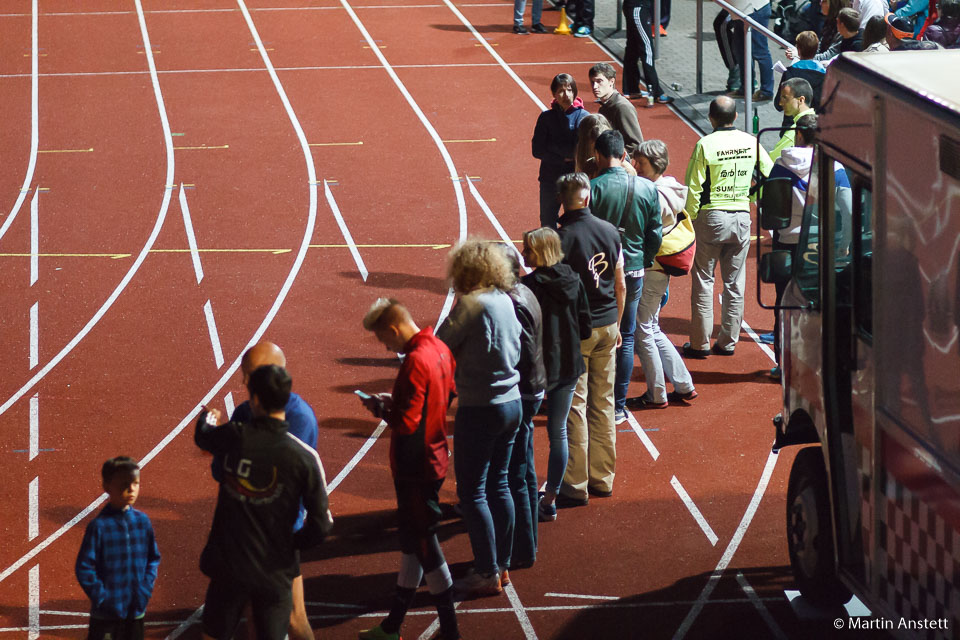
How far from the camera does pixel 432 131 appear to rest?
1797cm

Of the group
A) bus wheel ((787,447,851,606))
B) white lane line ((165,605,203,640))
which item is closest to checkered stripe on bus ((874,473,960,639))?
bus wheel ((787,447,851,606))

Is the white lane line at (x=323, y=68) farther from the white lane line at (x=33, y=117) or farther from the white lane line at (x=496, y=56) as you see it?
the white lane line at (x=33, y=117)

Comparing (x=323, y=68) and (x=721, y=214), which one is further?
(x=323, y=68)

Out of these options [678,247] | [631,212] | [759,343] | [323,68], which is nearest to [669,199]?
[678,247]

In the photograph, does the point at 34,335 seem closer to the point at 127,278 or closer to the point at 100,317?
the point at 100,317

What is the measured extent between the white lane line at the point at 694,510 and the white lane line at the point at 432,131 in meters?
2.73

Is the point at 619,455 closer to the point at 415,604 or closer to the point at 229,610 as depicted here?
the point at 415,604

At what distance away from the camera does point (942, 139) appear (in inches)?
197

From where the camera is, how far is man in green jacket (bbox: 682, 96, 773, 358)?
32.5ft

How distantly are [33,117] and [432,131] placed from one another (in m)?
6.08

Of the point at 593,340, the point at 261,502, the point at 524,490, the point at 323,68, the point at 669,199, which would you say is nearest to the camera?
the point at 261,502

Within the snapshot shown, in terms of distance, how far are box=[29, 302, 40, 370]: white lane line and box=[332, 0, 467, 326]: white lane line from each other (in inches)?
138

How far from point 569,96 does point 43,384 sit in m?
5.09

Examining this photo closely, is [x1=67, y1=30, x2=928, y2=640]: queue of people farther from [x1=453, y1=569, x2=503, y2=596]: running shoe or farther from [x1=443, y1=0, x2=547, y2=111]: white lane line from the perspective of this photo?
[x1=443, y1=0, x2=547, y2=111]: white lane line
